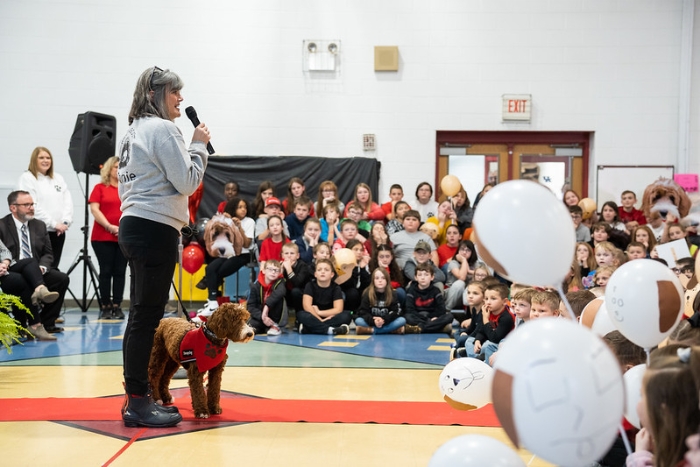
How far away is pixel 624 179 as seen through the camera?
9578mm

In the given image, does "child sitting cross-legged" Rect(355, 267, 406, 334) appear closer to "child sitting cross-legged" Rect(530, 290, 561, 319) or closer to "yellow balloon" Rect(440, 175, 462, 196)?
"yellow balloon" Rect(440, 175, 462, 196)

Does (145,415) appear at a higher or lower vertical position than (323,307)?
higher

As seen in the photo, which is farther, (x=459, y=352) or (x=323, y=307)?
(x=323, y=307)

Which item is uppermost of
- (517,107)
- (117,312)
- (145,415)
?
(517,107)

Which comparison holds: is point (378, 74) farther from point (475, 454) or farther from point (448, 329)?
point (475, 454)

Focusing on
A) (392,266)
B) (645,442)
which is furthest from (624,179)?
(645,442)

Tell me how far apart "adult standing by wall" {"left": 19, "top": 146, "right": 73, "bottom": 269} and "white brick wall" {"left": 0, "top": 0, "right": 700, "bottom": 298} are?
1653 mm

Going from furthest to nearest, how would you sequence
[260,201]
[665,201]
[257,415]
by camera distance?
[260,201], [665,201], [257,415]

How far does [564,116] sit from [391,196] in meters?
2.54

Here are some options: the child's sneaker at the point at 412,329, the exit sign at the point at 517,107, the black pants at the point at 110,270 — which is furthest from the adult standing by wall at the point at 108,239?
the exit sign at the point at 517,107

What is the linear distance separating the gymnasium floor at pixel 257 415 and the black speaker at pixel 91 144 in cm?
269

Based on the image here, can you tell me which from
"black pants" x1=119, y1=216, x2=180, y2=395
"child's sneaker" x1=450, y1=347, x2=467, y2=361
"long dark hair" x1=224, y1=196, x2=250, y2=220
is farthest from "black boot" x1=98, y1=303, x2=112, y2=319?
"black pants" x1=119, y1=216, x2=180, y2=395

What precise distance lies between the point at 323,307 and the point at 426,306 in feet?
3.22

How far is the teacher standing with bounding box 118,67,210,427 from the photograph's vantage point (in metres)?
3.30
